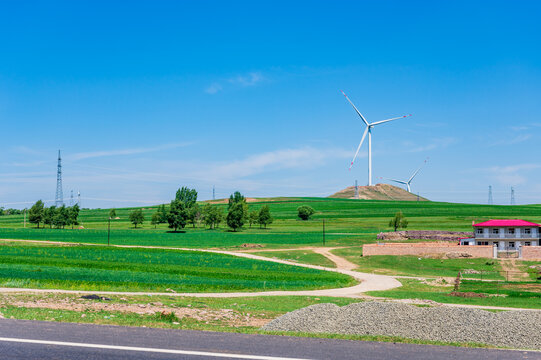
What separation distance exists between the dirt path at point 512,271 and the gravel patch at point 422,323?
40635 mm

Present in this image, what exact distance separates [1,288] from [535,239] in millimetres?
80761

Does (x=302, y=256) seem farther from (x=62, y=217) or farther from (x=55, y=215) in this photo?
(x=55, y=215)

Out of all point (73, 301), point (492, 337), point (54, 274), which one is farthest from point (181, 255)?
point (492, 337)

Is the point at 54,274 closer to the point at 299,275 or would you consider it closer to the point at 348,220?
the point at 299,275

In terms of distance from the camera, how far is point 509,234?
271ft

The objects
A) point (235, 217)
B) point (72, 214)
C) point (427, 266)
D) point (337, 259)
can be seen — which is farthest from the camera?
point (72, 214)

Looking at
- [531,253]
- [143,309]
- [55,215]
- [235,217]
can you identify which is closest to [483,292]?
[143,309]

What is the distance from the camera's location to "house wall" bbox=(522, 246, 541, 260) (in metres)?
74.1

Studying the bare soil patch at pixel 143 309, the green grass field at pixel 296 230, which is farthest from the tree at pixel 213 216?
the bare soil patch at pixel 143 309

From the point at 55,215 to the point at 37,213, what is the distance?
1266 centimetres

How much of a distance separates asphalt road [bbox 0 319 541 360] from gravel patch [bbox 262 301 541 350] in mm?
4577

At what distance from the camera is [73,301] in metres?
27.4

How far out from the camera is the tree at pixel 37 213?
536ft

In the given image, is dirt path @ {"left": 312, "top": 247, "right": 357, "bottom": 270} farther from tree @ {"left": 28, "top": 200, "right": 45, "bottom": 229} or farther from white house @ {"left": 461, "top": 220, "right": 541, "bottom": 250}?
tree @ {"left": 28, "top": 200, "right": 45, "bottom": 229}
